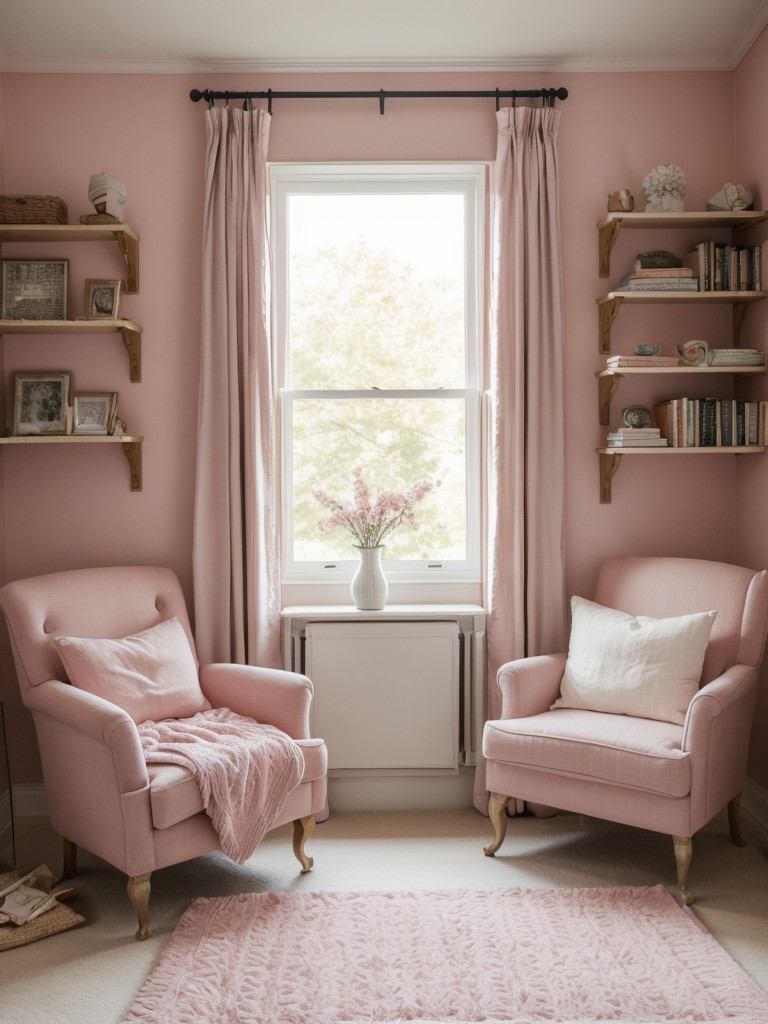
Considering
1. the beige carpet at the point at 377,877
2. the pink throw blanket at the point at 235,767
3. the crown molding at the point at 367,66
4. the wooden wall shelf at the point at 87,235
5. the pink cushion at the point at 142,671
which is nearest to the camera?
the beige carpet at the point at 377,877

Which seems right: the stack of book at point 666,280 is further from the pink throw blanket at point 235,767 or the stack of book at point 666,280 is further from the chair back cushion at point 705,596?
the pink throw blanket at point 235,767

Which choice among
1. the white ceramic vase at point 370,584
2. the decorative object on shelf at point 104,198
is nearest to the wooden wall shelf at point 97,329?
the decorative object on shelf at point 104,198

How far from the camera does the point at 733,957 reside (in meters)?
2.24

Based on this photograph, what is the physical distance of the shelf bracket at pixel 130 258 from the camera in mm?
3201

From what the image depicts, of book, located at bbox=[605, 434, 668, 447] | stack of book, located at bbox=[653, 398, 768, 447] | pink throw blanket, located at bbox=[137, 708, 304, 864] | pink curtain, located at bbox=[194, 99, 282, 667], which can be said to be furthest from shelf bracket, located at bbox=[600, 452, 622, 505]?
pink throw blanket, located at bbox=[137, 708, 304, 864]

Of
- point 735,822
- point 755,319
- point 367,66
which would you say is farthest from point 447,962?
point 367,66

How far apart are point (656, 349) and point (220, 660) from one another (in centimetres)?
199

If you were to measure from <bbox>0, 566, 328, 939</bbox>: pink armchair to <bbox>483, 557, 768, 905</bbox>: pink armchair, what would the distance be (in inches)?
25.6

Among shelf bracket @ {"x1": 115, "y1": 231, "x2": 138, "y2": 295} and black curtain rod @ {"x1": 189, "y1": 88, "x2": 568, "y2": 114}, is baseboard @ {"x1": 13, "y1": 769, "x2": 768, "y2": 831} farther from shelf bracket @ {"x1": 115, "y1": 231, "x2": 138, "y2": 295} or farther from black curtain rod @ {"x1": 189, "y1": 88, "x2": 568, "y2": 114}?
black curtain rod @ {"x1": 189, "y1": 88, "x2": 568, "y2": 114}

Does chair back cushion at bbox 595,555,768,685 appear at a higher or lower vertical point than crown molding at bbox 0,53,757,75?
lower

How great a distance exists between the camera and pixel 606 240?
3.29 meters

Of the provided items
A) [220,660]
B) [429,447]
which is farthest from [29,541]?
[429,447]

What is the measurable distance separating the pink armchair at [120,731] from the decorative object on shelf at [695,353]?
1790mm

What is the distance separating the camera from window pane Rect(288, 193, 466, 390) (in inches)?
135
